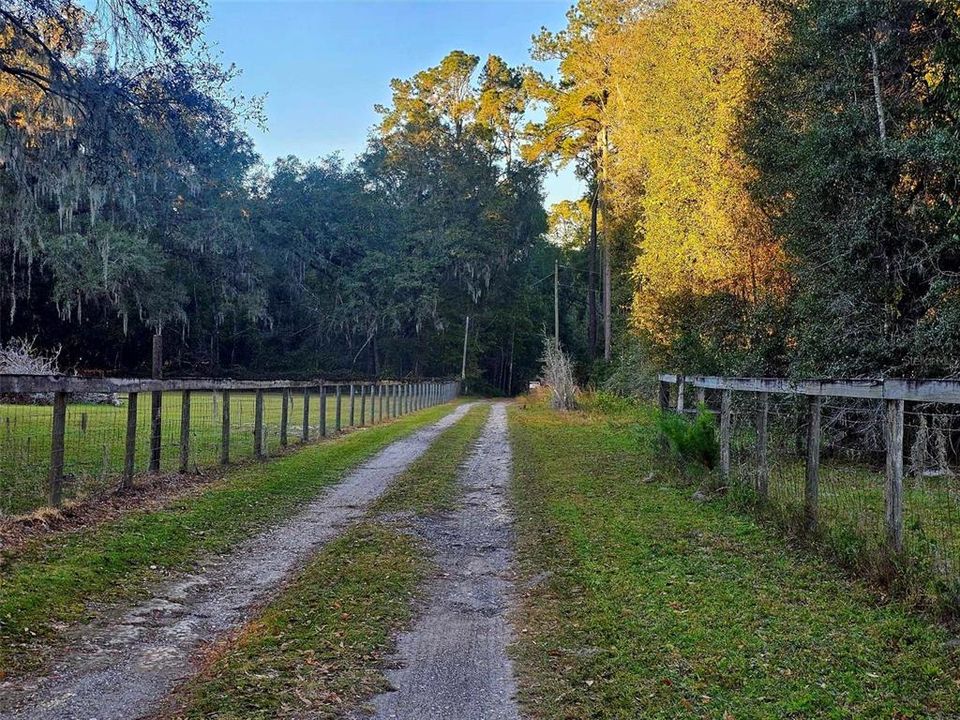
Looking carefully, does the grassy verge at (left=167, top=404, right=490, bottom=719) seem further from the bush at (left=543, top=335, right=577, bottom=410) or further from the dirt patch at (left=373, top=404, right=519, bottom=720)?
the bush at (left=543, top=335, right=577, bottom=410)

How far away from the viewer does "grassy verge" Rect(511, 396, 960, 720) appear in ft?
11.5

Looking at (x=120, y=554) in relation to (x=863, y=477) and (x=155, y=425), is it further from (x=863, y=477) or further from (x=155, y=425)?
(x=863, y=477)

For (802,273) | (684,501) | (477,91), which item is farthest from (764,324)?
(477,91)

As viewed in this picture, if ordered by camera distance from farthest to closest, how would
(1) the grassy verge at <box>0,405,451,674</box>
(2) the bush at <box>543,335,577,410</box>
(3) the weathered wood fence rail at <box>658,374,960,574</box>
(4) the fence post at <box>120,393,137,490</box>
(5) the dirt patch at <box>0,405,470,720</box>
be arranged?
1. (2) the bush at <box>543,335,577,410</box>
2. (4) the fence post at <box>120,393,137,490</box>
3. (3) the weathered wood fence rail at <box>658,374,960,574</box>
4. (1) the grassy verge at <box>0,405,451,674</box>
5. (5) the dirt patch at <box>0,405,470,720</box>

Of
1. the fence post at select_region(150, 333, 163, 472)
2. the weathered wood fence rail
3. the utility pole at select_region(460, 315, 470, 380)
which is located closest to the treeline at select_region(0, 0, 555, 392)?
the utility pole at select_region(460, 315, 470, 380)

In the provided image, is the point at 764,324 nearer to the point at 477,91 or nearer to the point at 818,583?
the point at 818,583

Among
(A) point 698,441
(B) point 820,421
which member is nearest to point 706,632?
(B) point 820,421

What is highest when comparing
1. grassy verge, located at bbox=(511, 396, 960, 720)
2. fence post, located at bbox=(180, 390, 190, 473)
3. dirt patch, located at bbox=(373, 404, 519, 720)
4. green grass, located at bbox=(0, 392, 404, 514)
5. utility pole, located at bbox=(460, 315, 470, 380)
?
utility pole, located at bbox=(460, 315, 470, 380)

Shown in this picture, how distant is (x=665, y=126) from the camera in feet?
61.9

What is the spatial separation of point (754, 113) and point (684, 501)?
1018 cm

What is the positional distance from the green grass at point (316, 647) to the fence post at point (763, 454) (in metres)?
3.87

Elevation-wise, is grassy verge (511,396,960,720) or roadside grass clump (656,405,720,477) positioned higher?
roadside grass clump (656,405,720,477)

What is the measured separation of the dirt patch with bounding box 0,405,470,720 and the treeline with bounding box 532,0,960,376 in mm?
8702

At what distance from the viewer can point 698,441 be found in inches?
384
